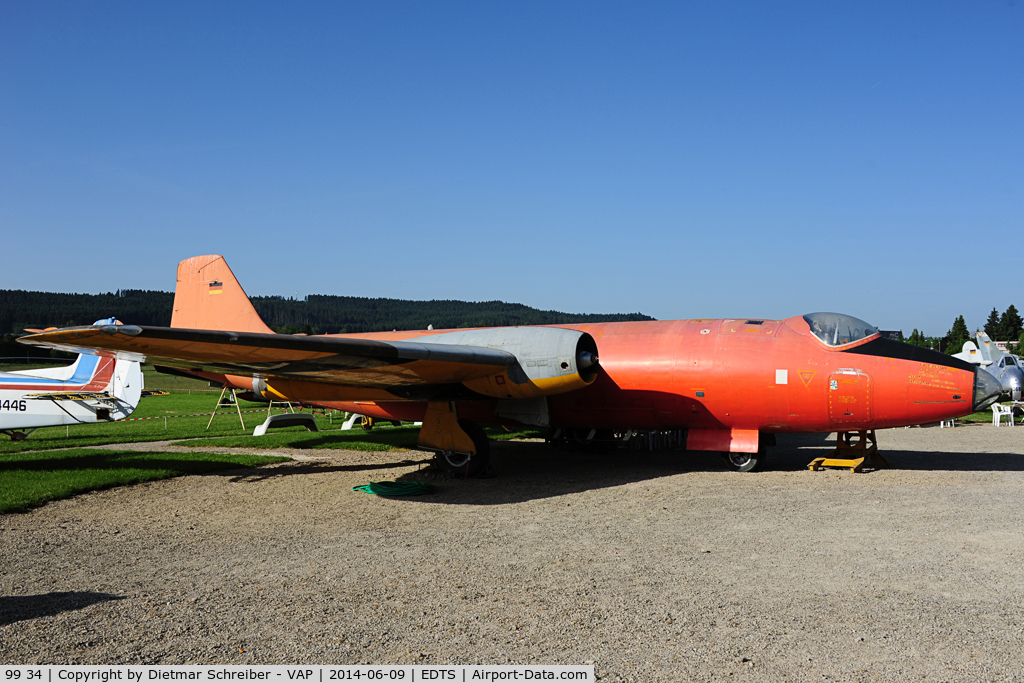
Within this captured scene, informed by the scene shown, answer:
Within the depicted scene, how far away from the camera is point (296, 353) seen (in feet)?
30.9

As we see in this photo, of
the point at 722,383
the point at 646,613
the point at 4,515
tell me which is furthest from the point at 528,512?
the point at 4,515

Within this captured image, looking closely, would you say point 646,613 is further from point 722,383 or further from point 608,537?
point 722,383

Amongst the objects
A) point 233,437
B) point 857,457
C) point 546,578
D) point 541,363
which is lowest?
point 233,437

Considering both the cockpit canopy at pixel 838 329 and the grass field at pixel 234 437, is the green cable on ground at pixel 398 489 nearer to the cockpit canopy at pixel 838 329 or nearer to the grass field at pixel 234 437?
the grass field at pixel 234 437

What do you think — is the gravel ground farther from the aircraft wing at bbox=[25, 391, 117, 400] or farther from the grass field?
the aircraft wing at bbox=[25, 391, 117, 400]

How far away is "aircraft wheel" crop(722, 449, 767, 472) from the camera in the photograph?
41.2 feet

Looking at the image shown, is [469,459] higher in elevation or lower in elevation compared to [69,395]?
lower

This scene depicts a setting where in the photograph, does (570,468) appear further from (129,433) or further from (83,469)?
(129,433)

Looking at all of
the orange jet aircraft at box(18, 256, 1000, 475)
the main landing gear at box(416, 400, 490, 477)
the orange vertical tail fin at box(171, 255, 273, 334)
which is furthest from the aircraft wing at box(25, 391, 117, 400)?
the main landing gear at box(416, 400, 490, 477)

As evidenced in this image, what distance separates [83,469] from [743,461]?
12385 millimetres

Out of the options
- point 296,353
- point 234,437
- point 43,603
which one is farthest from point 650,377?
point 234,437

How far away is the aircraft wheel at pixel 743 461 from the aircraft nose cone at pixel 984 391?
3.62m

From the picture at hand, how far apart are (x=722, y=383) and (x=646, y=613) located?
293 inches

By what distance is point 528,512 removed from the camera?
9.09 meters
